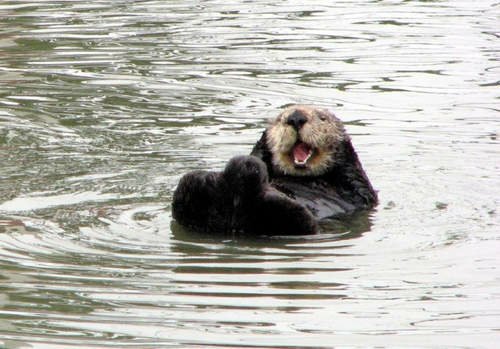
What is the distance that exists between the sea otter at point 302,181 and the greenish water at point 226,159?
12 centimetres

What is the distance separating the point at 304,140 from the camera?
7.14m

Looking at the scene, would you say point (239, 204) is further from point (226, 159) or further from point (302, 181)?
point (226, 159)

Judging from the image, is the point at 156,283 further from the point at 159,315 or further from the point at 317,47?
the point at 317,47

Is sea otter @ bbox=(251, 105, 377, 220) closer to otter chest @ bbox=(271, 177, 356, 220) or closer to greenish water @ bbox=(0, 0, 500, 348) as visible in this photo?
otter chest @ bbox=(271, 177, 356, 220)

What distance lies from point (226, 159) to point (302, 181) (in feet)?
4.18

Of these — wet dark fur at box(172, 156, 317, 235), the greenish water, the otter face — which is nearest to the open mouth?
the otter face

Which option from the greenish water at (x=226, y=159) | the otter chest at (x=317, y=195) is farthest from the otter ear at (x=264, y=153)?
the greenish water at (x=226, y=159)

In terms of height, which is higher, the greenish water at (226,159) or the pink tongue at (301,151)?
the pink tongue at (301,151)

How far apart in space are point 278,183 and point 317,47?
19.0 feet

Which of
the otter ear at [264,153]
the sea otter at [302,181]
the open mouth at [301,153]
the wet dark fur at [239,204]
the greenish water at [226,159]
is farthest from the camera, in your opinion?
the otter ear at [264,153]

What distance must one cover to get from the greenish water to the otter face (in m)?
0.46

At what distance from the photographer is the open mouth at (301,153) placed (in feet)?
23.6

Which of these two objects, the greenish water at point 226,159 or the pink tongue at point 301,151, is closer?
the greenish water at point 226,159

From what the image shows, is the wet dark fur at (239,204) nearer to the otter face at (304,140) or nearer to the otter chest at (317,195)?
the otter chest at (317,195)
